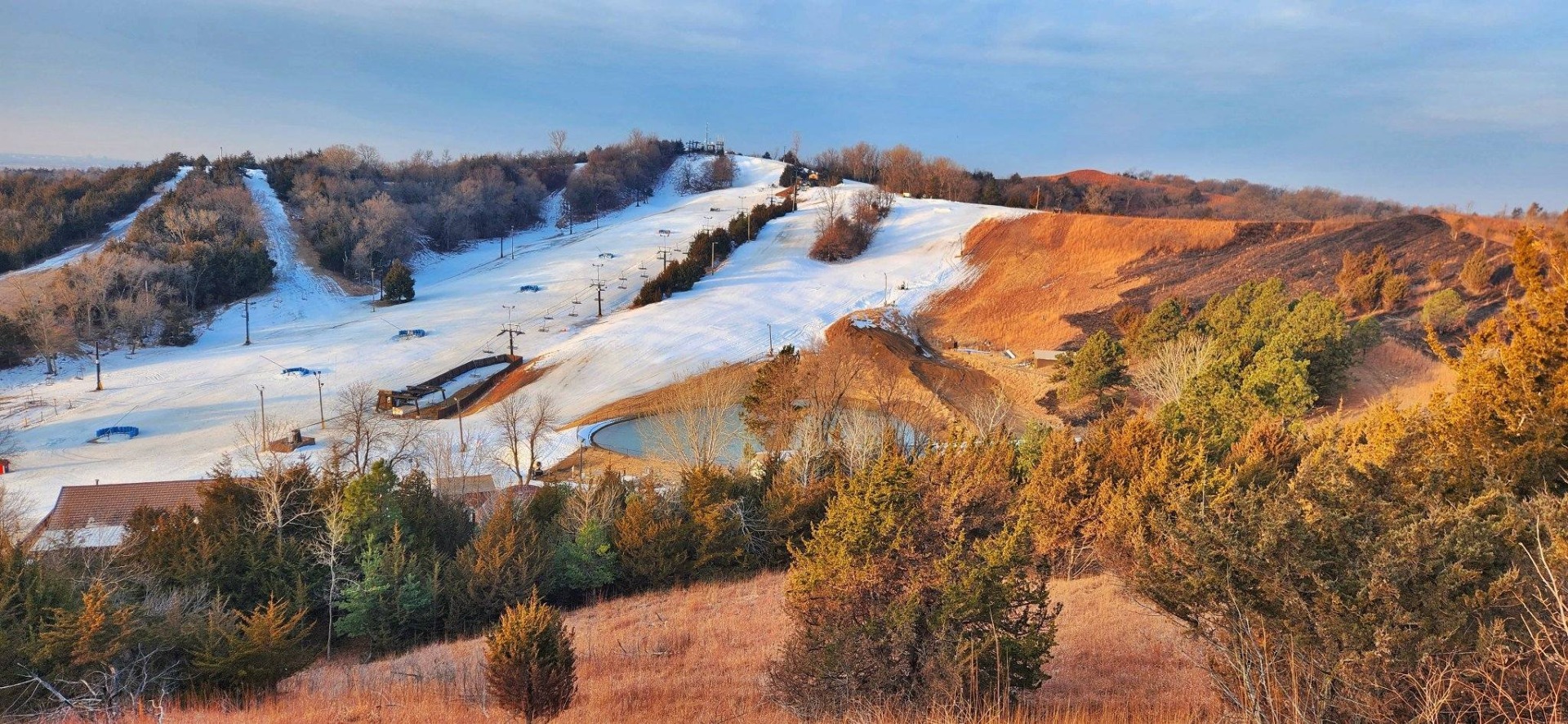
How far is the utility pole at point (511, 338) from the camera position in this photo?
5006 centimetres

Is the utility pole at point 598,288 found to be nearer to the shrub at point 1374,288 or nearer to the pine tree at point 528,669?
the shrub at point 1374,288

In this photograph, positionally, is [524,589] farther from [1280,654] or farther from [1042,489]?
[1280,654]

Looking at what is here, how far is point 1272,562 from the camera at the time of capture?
561cm

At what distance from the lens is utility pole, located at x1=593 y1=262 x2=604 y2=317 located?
60.5 m

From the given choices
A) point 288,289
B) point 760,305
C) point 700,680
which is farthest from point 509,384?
point 700,680

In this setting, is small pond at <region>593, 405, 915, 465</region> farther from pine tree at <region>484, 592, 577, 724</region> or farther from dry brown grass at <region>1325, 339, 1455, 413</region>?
pine tree at <region>484, 592, 577, 724</region>

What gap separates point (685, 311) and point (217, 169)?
217 feet

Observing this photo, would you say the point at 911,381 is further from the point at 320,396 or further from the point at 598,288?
the point at 320,396

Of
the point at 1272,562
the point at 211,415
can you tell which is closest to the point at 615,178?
the point at 211,415

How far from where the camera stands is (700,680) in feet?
32.7

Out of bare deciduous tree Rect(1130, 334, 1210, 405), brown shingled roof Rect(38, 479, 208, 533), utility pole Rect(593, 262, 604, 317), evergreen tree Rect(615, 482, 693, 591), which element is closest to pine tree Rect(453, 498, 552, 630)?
evergreen tree Rect(615, 482, 693, 591)

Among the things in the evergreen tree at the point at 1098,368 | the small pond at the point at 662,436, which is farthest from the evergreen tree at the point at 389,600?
the evergreen tree at the point at 1098,368

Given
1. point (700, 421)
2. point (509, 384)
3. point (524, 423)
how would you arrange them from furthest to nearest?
point (509, 384) → point (524, 423) → point (700, 421)

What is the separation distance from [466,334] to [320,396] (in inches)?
552
